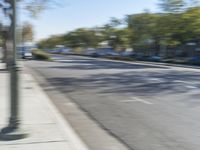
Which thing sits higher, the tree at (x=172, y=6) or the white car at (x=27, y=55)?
the tree at (x=172, y=6)

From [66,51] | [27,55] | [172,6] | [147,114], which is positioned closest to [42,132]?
[147,114]

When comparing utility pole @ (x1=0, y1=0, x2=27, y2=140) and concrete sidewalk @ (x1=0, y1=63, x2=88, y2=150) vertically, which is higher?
utility pole @ (x1=0, y1=0, x2=27, y2=140)

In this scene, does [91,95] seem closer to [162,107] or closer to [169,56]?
[162,107]

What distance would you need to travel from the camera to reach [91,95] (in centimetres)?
1564

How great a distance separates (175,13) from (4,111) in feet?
111

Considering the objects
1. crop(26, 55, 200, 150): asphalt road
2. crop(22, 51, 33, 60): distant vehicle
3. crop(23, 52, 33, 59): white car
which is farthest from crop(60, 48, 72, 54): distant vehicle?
crop(26, 55, 200, 150): asphalt road

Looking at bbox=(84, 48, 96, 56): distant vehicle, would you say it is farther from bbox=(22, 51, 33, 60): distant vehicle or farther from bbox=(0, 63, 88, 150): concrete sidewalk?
bbox=(0, 63, 88, 150): concrete sidewalk

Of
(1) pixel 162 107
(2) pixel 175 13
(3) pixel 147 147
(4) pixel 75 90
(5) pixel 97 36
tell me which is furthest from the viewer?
(5) pixel 97 36

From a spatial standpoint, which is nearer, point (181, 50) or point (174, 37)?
point (174, 37)

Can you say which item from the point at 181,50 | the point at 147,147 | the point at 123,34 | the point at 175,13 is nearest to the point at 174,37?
the point at 181,50

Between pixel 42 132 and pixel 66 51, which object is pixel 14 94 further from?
pixel 66 51

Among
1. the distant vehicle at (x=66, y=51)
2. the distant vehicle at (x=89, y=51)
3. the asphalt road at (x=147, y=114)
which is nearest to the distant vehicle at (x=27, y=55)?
the distant vehicle at (x=89, y=51)

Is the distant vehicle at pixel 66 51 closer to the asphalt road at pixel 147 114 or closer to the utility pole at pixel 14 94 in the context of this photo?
the asphalt road at pixel 147 114

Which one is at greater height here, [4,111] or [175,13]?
[175,13]
